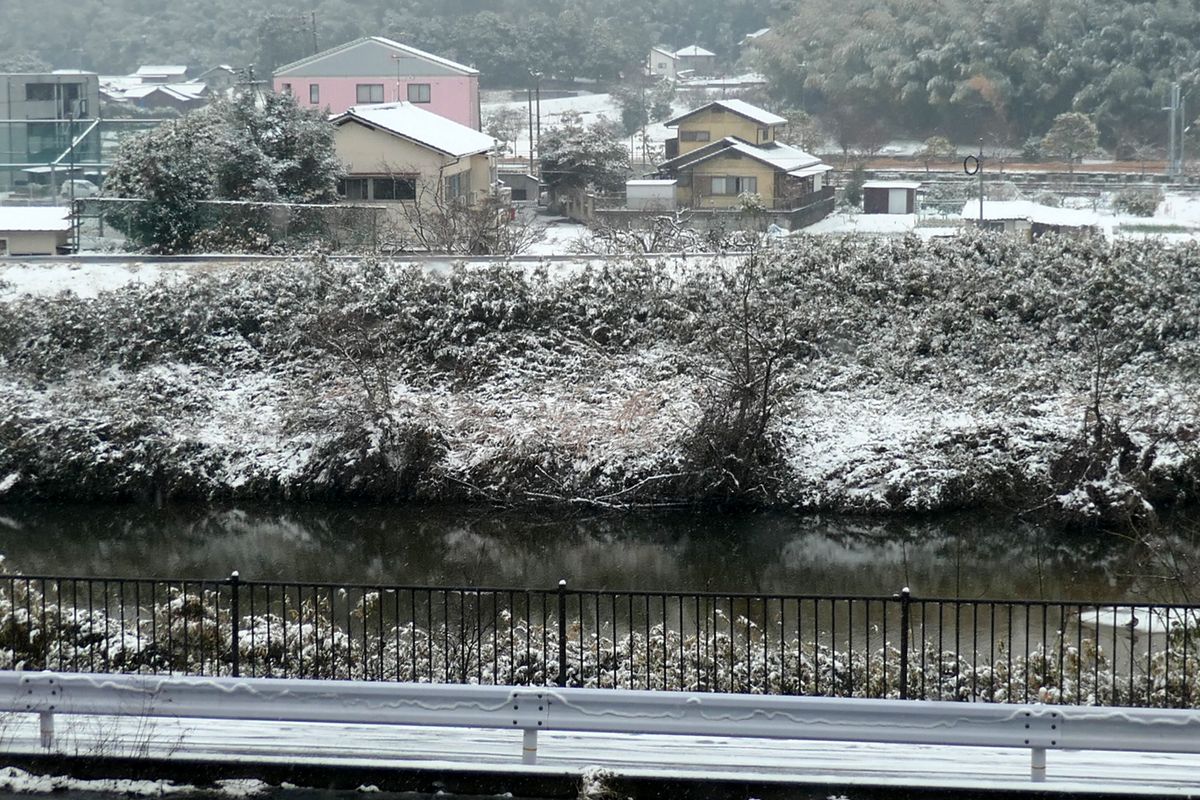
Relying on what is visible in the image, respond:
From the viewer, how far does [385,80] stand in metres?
40.9

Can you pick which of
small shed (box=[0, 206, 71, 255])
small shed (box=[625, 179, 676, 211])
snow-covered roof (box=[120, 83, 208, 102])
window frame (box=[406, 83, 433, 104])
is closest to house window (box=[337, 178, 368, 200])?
small shed (box=[0, 206, 71, 255])

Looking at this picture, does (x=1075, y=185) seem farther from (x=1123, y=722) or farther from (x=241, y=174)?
(x=1123, y=722)

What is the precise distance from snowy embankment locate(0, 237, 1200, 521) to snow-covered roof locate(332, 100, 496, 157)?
8.68m

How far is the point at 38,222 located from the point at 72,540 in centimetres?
1279

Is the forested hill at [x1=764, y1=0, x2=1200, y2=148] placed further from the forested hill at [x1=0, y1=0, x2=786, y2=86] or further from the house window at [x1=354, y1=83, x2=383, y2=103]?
the house window at [x1=354, y1=83, x2=383, y2=103]

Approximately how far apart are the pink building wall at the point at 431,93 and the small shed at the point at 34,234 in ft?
52.3

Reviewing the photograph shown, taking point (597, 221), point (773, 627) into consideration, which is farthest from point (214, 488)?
point (597, 221)

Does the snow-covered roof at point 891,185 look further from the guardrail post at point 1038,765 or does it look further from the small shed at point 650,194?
the guardrail post at point 1038,765

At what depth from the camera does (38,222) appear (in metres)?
25.3

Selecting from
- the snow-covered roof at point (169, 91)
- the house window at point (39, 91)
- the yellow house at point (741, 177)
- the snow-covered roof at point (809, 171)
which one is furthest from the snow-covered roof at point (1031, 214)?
the snow-covered roof at point (169, 91)

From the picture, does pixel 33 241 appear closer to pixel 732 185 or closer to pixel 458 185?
pixel 458 185

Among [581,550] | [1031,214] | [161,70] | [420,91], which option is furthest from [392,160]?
[161,70]

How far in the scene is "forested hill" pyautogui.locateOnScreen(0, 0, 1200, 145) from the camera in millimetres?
43594

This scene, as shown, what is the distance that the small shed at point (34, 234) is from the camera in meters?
24.4
